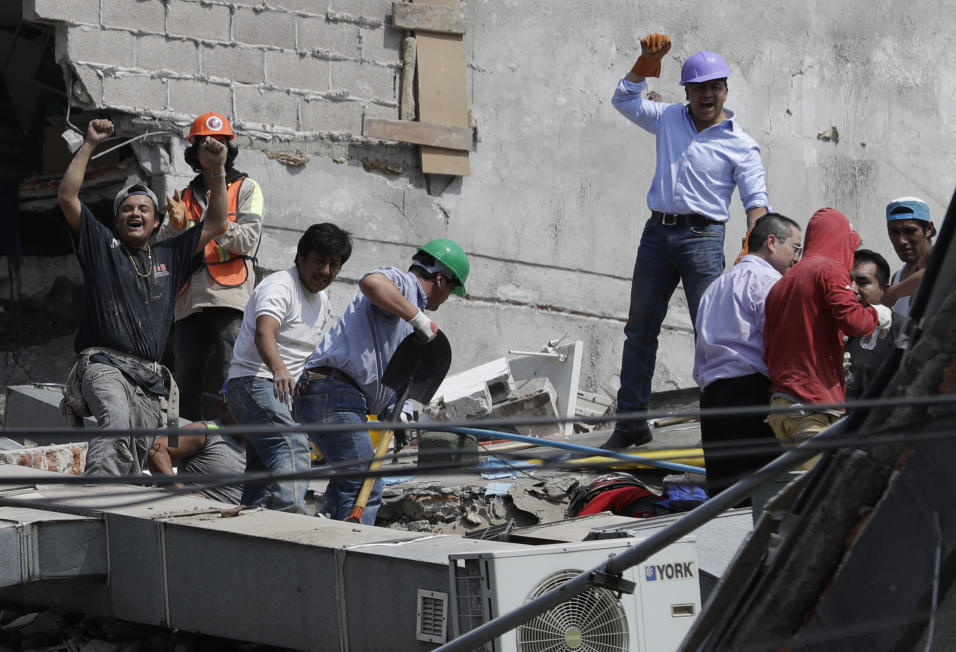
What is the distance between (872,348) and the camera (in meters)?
6.31

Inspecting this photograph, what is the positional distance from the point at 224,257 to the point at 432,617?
11.6 feet

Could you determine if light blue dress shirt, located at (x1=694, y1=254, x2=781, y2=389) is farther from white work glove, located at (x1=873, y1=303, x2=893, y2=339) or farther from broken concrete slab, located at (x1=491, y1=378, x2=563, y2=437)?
broken concrete slab, located at (x1=491, y1=378, x2=563, y2=437)

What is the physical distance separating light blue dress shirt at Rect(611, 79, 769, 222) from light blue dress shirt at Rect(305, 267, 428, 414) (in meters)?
1.58

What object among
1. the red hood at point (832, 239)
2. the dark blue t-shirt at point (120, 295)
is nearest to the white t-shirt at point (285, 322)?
the dark blue t-shirt at point (120, 295)

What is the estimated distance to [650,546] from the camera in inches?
125

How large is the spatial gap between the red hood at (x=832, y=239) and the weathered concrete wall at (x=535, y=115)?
433 centimetres

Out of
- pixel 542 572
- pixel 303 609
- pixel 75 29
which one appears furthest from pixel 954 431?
pixel 75 29

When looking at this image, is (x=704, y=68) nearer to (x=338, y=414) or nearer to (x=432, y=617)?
(x=338, y=414)

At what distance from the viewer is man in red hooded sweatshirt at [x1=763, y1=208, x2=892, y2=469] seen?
5.14 metres

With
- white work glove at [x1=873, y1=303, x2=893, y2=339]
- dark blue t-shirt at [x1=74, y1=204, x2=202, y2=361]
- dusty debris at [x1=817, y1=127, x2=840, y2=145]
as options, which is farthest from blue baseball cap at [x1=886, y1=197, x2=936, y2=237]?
dusty debris at [x1=817, y1=127, x2=840, y2=145]

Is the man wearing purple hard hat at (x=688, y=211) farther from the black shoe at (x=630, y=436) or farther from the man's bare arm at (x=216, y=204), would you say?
the man's bare arm at (x=216, y=204)

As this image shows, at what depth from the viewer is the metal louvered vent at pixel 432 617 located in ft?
13.8

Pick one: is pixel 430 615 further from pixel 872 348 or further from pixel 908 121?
pixel 908 121

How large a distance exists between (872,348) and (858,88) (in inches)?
223
